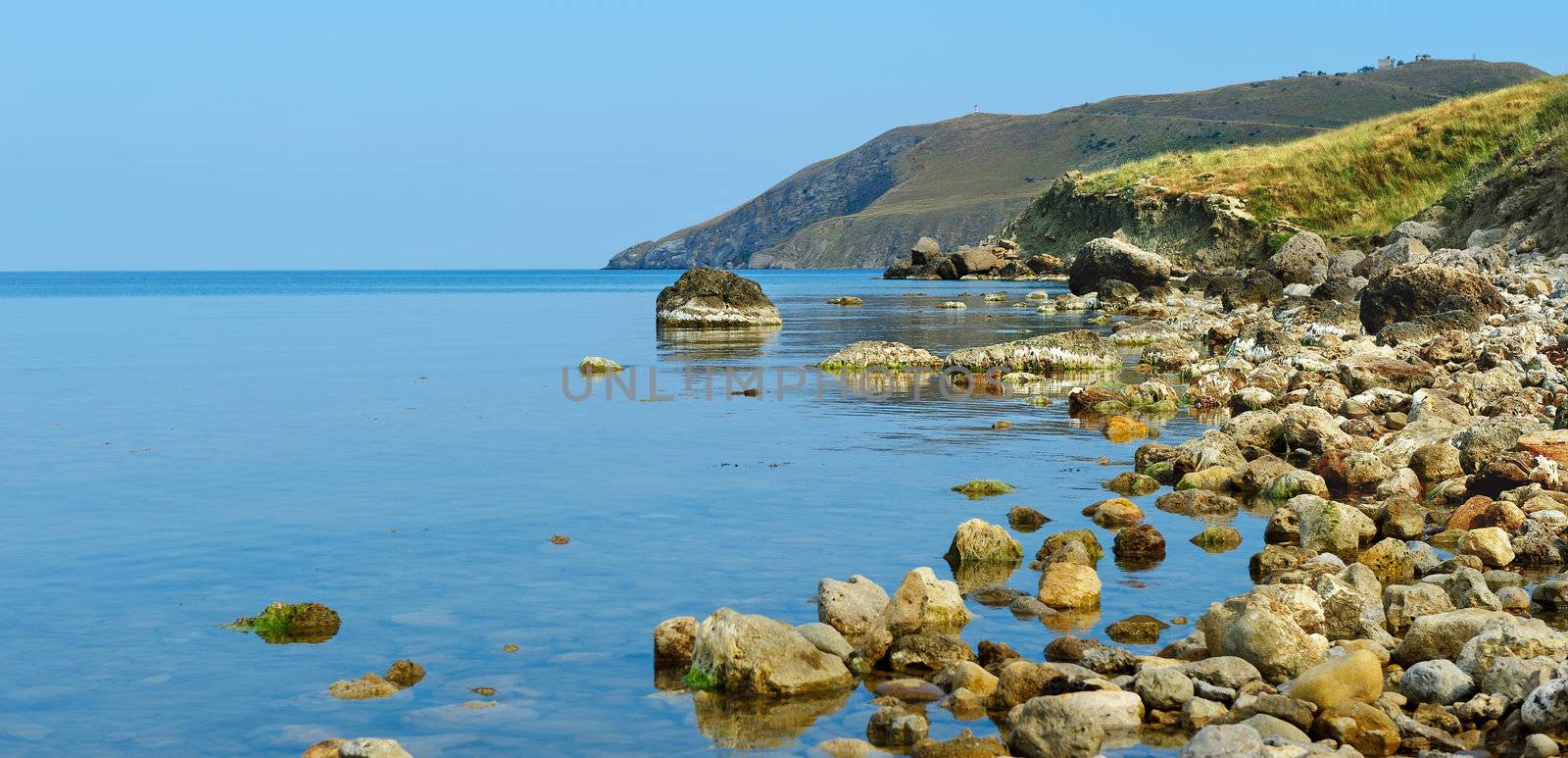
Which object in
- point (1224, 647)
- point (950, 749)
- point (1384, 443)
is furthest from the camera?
point (1384, 443)

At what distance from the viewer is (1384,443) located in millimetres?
15570

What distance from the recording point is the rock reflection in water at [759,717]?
755cm

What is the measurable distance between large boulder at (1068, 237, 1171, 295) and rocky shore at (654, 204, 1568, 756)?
34.3 metres

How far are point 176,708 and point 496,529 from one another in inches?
200

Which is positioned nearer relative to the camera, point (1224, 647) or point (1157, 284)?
point (1224, 647)

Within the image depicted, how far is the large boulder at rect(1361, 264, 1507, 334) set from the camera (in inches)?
1099

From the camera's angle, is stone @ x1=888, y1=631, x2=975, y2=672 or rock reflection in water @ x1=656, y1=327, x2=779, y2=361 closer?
stone @ x1=888, y1=631, x2=975, y2=672

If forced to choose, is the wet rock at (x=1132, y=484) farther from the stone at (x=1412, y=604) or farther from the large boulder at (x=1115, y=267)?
the large boulder at (x=1115, y=267)

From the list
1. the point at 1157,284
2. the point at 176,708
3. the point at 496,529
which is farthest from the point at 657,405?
the point at 1157,284

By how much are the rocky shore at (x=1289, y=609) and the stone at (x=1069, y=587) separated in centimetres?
2

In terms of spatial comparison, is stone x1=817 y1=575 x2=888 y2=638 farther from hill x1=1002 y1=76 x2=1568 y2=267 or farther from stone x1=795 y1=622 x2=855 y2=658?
hill x1=1002 y1=76 x2=1568 y2=267

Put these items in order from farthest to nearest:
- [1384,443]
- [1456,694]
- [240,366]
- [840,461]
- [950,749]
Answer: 1. [240,366]
2. [840,461]
3. [1384,443]
4. [1456,694]
5. [950,749]

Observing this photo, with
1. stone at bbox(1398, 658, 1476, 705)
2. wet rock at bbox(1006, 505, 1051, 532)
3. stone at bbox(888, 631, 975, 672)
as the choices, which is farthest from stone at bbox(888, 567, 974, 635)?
wet rock at bbox(1006, 505, 1051, 532)

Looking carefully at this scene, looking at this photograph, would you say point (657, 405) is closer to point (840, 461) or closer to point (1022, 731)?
point (840, 461)
